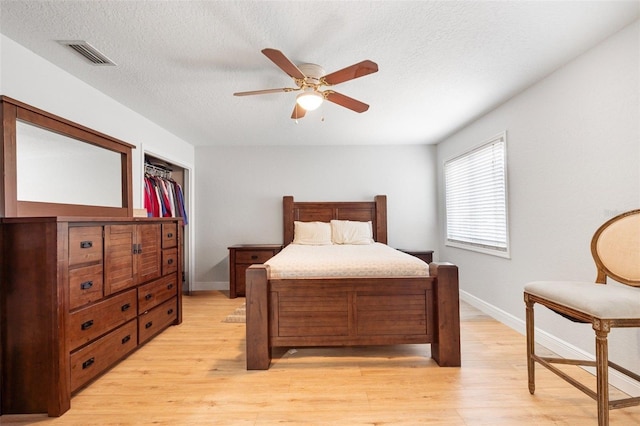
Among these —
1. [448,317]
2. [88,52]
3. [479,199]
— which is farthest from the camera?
[479,199]

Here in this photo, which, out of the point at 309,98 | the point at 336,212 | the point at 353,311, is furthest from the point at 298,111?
the point at 336,212

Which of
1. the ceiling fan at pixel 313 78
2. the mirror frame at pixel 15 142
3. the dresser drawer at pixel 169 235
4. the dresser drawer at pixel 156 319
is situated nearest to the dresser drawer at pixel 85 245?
the mirror frame at pixel 15 142

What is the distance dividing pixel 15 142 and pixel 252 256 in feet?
8.99

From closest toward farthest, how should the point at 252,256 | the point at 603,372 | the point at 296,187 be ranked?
the point at 603,372
the point at 252,256
the point at 296,187

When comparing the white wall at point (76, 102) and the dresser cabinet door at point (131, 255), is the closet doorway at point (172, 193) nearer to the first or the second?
the white wall at point (76, 102)

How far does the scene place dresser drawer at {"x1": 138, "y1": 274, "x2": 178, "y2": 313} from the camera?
2.49 metres

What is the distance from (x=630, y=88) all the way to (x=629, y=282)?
1.16 meters

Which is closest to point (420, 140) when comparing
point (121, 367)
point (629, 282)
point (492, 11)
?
point (492, 11)

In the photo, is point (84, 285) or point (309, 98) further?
point (309, 98)

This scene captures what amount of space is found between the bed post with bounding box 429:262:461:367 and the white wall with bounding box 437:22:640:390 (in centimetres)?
89

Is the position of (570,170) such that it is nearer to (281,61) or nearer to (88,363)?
(281,61)

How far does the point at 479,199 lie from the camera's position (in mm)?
3506

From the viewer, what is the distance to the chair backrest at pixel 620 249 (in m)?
1.65

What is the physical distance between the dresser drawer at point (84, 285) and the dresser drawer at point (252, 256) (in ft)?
7.17
